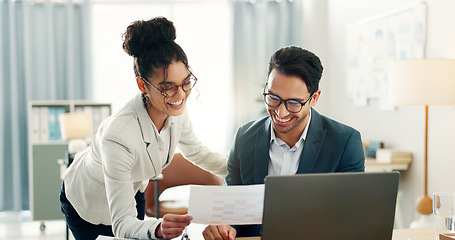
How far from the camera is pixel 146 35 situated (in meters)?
1.61

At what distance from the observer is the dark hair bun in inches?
63.5

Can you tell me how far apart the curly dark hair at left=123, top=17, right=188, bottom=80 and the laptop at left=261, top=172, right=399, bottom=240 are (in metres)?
0.62

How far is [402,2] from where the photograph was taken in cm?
377

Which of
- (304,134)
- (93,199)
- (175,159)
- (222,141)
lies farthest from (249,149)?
(222,141)

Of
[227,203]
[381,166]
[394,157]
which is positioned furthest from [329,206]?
[394,157]

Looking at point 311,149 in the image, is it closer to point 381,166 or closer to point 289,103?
point 289,103

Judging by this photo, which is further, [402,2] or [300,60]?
[402,2]

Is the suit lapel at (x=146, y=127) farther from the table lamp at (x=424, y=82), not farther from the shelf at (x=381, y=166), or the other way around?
the shelf at (x=381, y=166)

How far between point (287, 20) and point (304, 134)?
4058 millimetres

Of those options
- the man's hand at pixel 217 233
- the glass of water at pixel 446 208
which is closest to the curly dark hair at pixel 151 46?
the man's hand at pixel 217 233

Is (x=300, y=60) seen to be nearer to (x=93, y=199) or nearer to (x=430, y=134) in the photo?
(x=93, y=199)

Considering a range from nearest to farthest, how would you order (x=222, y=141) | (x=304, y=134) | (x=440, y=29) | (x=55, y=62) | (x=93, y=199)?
1. (x=304, y=134)
2. (x=93, y=199)
3. (x=440, y=29)
4. (x=55, y=62)
5. (x=222, y=141)

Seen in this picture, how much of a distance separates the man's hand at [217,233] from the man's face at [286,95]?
36 cm

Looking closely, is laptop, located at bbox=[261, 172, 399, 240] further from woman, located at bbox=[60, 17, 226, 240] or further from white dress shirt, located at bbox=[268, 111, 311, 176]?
white dress shirt, located at bbox=[268, 111, 311, 176]
